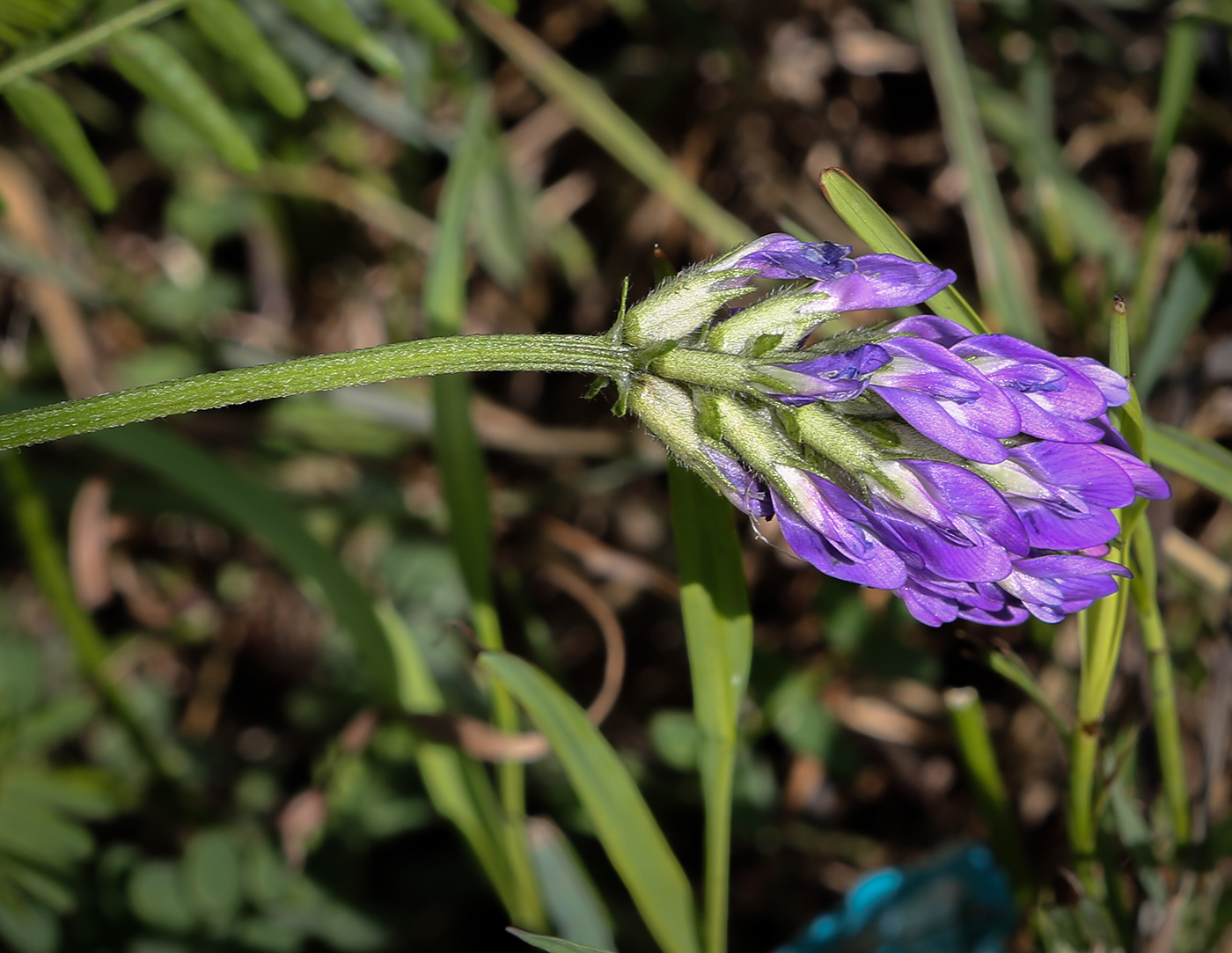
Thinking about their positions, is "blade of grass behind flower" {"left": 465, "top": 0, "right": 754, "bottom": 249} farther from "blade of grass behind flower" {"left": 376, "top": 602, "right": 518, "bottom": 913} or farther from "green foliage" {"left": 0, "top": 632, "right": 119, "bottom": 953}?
"green foliage" {"left": 0, "top": 632, "right": 119, "bottom": 953}

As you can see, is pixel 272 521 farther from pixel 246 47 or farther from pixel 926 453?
pixel 926 453

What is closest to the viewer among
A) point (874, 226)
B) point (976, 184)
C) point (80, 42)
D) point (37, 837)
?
point (874, 226)

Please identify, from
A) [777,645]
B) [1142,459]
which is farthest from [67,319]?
[1142,459]

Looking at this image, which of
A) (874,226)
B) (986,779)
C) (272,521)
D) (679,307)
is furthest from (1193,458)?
(272,521)

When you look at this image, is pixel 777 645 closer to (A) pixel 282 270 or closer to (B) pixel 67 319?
(A) pixel 282 270

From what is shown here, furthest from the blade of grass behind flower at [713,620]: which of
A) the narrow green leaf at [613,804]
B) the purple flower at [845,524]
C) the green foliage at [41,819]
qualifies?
the green foliage at [41,819]

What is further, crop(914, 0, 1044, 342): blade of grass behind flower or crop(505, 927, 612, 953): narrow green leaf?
crop(914, 0, 1044, 342): blade of grass behind flower

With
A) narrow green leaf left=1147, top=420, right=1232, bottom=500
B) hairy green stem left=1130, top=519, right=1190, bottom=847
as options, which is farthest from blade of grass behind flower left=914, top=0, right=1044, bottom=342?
hairy green stem left=1130, top=519, right=1190, bottom=847
